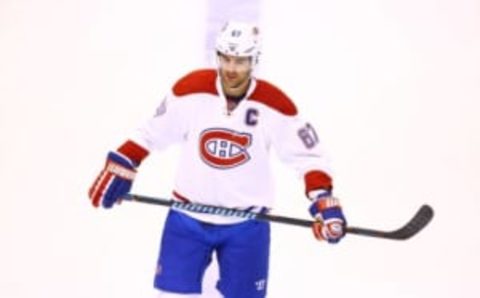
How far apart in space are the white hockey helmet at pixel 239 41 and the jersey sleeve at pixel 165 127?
0.19 meters

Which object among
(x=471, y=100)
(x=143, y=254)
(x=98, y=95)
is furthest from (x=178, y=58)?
(x=471, y=100)

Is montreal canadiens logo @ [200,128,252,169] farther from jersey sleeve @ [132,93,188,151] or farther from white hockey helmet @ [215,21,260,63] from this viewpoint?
white hockey helmet @ [215,21,260,63]

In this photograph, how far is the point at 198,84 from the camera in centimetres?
190

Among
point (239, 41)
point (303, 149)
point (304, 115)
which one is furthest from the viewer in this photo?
point (304, 115)

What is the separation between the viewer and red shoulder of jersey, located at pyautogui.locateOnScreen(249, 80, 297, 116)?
1.90 meters

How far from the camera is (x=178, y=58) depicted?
2.61 m

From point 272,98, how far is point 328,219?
1.09 feet

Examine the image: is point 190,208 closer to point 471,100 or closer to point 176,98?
point 176,98

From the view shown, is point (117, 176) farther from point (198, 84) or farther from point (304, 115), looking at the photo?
point (304, 115)

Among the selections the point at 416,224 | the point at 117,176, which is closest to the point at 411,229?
the point at 416,224

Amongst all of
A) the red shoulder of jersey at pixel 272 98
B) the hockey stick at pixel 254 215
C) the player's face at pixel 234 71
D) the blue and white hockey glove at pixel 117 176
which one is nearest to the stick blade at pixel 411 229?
the hockey stick at pixel 254 215

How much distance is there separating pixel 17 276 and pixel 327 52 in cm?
125

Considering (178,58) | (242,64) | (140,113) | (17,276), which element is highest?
(178,58)

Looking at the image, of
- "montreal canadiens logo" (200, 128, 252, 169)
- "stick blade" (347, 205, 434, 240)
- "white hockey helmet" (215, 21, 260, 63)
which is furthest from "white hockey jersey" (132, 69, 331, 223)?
"stick blade" (347, 205, 434, 240)
